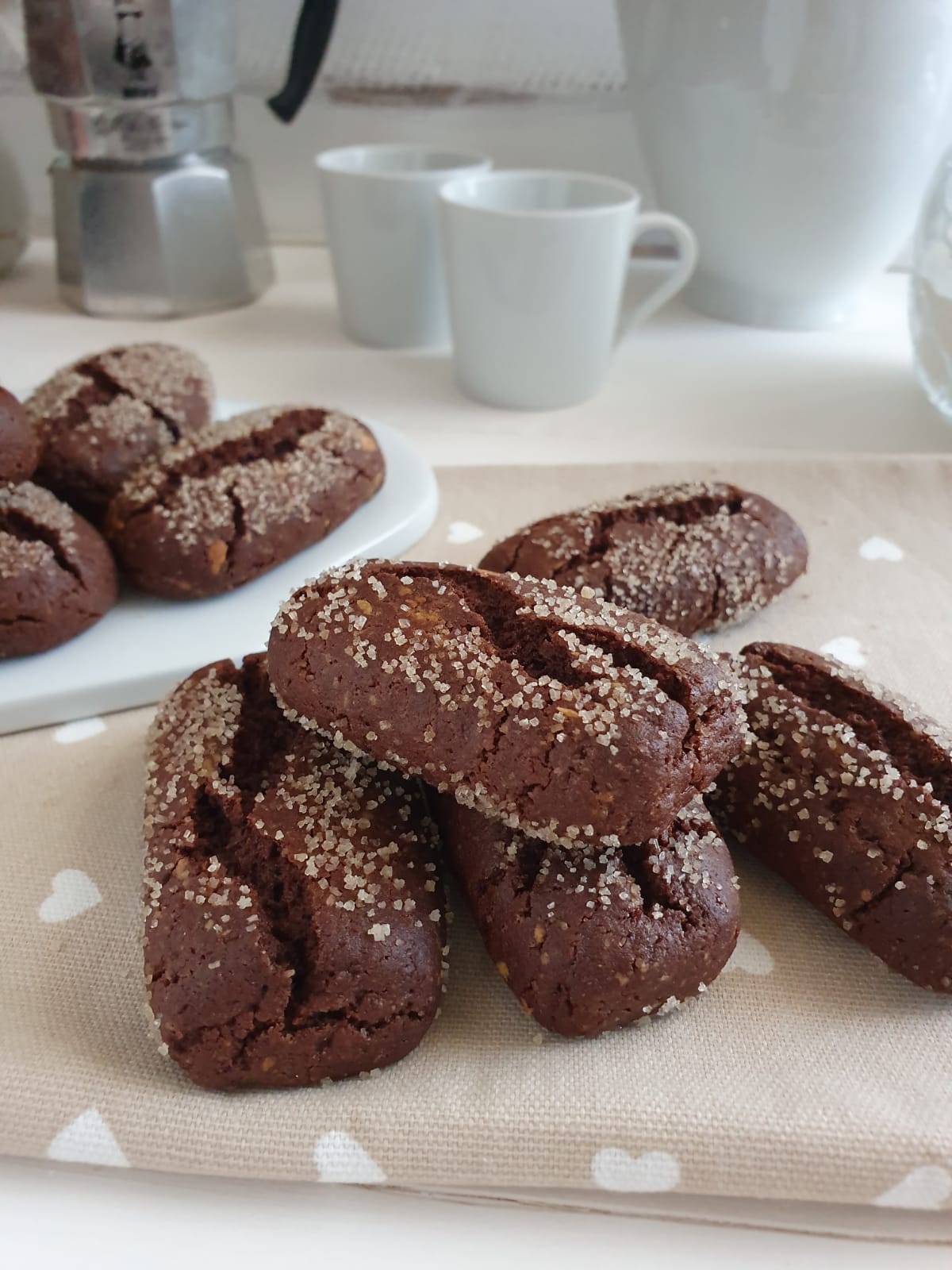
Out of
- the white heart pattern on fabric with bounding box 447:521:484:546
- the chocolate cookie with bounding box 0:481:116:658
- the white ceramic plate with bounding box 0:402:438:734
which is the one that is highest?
the chocolate cookie with bounding box 0:481:116:658

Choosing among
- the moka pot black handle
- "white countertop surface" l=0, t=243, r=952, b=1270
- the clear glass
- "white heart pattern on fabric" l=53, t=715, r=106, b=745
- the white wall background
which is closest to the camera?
"white countertop surface" l=0, t=243, r=952, b=1270

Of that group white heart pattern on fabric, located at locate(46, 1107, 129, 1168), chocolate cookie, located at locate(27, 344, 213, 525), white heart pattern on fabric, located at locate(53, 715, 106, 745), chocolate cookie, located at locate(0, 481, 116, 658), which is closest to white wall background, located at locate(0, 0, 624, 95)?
chocolate cookie, located at locate(27, 344, 213, 525)

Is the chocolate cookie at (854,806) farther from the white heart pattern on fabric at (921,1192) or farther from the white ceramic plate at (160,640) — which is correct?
the white ceramic plate at (160,640)

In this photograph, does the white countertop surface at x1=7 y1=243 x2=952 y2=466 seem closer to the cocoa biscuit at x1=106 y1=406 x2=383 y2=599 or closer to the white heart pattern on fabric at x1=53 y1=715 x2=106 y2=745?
the cocoa biscuit at x1=106 y1=406 x2=383 y2=599

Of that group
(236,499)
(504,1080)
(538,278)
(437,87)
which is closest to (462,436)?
(538,278)

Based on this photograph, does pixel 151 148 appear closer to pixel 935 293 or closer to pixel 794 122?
pixel 794 122

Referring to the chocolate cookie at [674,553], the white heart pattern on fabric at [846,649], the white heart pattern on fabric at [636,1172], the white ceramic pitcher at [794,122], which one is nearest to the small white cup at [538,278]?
the white ceramic pitcher at [794,122]
